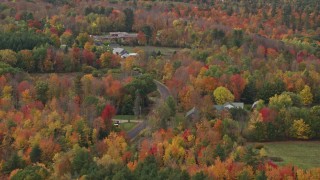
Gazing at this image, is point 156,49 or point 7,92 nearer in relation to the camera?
point 7,92

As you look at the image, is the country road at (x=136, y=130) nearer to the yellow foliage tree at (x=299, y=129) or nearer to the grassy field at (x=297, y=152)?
the grassy field at (x=297, y=152)

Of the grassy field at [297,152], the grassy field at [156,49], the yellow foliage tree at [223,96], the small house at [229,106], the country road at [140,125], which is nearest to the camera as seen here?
the grassy field at [297,152]

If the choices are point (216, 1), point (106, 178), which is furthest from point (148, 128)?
point (216, 1)

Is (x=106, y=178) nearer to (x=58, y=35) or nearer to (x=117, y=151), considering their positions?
(x=117, y=151)

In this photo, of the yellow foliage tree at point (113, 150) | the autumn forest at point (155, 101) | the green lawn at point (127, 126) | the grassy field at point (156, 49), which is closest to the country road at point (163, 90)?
the autumn forest at point (155, 101)

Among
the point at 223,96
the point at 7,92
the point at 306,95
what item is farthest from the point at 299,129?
the point at 7,92

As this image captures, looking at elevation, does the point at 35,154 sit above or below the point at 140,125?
above

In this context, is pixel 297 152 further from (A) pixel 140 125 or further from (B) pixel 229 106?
(A) pixel 140 125

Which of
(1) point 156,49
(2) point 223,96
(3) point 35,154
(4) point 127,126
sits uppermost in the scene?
(3) point 35,154
